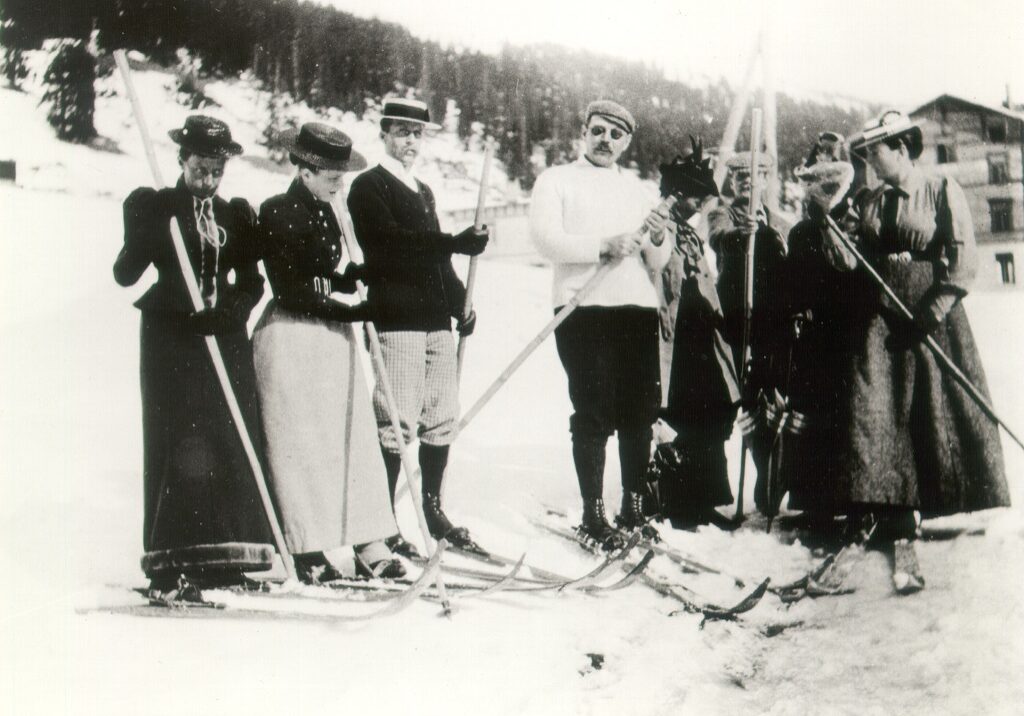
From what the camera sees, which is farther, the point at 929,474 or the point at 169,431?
the point at 929,474

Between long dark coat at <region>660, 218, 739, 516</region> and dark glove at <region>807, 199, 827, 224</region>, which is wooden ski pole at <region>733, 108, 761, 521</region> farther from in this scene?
dark glove at <region>807, 199, 827, 224</region>

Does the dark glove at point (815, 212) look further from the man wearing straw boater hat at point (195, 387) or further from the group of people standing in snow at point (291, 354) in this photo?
the man wearing straw boater hat at point (195, 387)

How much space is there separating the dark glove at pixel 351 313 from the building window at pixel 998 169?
6.68 feet

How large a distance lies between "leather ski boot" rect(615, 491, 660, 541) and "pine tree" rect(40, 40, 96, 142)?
2.02 meters

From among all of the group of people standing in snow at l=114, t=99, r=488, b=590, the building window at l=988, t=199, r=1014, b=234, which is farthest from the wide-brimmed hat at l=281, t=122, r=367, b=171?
the building window at l=988, t=199, r=1014, b=234

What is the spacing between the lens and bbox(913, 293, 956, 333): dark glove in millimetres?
3027

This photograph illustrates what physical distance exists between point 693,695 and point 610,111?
72.6 inches

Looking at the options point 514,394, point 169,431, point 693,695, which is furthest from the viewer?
point 514,394

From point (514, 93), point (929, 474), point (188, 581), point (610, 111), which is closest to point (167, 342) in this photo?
point (188, 581)

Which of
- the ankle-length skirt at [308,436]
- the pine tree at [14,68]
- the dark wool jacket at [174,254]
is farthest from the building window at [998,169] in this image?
the pine tree at [14,68]

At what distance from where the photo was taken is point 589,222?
126 inches

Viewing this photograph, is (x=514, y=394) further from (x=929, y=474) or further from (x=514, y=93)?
(x=929, y=474)

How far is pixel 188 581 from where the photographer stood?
2.71 meters

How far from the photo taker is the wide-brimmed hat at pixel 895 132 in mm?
3152
